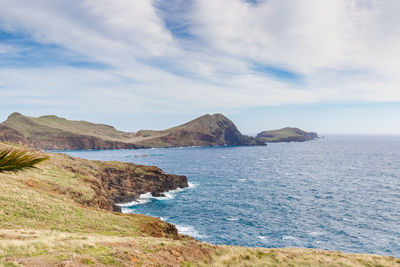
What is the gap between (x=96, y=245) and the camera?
1916 cm

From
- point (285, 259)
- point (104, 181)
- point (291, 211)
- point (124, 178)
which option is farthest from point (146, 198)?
point (285, 259)

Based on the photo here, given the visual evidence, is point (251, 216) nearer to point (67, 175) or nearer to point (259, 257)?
point (259, 257)

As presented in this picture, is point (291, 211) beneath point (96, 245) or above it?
beneath

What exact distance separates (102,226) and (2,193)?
14772 millimetres

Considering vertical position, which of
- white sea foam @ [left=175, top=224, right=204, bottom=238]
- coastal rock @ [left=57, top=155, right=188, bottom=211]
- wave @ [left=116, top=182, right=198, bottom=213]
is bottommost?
white sea foam @ [left=175, top=224, right=204, bottom=238]

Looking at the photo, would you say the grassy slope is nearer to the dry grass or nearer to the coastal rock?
the dry grass

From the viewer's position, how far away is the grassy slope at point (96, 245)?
53.6ft

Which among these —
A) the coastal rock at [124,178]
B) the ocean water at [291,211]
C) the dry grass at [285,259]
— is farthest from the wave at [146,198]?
the dry grass at [285,259]

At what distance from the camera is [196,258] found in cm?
1991

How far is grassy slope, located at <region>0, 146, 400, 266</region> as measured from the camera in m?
16.3

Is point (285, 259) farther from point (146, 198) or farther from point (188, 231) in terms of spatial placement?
point (146, 198)

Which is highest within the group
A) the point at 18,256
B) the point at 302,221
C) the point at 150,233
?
the point at 18,256

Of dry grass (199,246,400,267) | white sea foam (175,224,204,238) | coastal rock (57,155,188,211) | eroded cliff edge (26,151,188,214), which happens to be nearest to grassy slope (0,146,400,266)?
dry grass (199,246,400,267)

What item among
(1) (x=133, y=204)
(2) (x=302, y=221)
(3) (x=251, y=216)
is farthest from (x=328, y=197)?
(1) (x=133, y=204)
